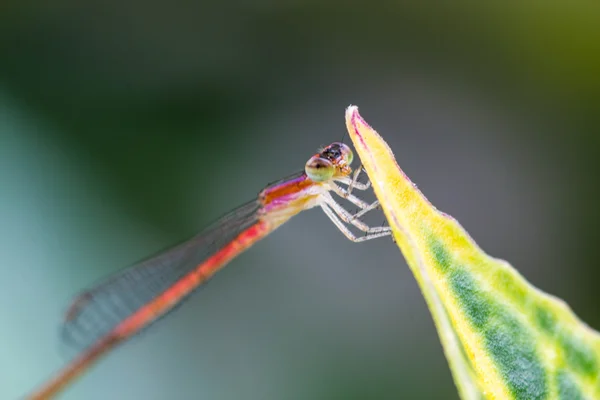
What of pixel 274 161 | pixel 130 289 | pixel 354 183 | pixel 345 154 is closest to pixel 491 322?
pixel 354 183

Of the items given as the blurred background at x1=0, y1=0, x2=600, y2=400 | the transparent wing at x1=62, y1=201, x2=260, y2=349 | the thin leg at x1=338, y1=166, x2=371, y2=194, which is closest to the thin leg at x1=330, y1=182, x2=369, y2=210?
the thin leg at x1=338, y1=166, x2=371, y2=194

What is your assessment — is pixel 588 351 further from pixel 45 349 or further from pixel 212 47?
pixel 212 47

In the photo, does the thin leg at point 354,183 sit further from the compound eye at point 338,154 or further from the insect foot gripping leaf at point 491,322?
the insect foot gripping leaf at point 491,322

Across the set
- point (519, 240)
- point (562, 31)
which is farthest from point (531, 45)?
point (519, 240)

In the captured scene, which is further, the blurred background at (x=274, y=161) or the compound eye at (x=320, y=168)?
the blurred background at (x=274, y=161)

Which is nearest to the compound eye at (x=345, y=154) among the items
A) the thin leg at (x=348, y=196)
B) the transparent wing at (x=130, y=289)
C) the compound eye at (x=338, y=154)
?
the compound eye at (x=338, y=154)

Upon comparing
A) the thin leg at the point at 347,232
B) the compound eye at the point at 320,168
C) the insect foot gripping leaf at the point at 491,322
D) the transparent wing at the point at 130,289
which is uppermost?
the transparent wing at the point at 130,289
